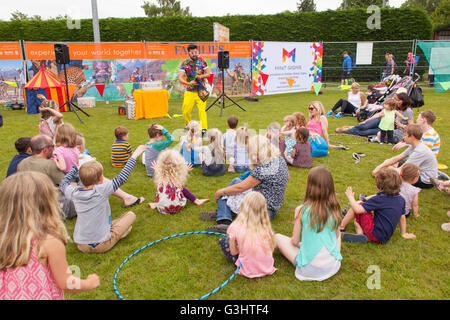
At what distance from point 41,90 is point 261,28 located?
14.7 meters

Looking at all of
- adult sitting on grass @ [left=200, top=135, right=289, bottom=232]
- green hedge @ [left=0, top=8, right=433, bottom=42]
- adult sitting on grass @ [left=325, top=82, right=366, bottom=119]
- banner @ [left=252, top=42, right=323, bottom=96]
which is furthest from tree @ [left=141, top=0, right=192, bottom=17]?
adult sitting on grass @ [left=200, top=135, right=289, bottom=232]

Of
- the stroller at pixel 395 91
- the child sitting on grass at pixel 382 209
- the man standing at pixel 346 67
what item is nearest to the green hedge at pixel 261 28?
the man standing at pixel 346 67

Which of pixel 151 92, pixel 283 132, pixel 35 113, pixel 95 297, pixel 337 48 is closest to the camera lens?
pixel 95 297

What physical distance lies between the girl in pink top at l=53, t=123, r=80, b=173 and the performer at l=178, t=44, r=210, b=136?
3.93m

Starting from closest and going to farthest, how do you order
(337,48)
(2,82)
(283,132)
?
1. (283,132)
2. (2,82)
3. (337,48)

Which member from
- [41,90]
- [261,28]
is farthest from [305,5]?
[41,90]

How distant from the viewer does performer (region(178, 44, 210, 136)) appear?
27.2ft

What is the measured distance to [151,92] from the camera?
35.2ft

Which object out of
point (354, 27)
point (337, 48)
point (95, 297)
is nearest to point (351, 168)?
point (95, 297)

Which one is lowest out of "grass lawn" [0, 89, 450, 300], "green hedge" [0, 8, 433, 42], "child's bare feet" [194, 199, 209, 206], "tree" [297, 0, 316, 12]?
"grass lawn" [0, 89, 450, 300]

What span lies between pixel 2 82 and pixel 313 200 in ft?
47.0

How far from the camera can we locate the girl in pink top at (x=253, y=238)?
115 inches

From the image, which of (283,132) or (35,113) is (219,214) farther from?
(35,113)

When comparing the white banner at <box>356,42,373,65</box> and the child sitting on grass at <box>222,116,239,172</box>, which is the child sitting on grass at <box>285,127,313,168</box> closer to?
the child sitting on grass at <box>222,116,239,172</box>
